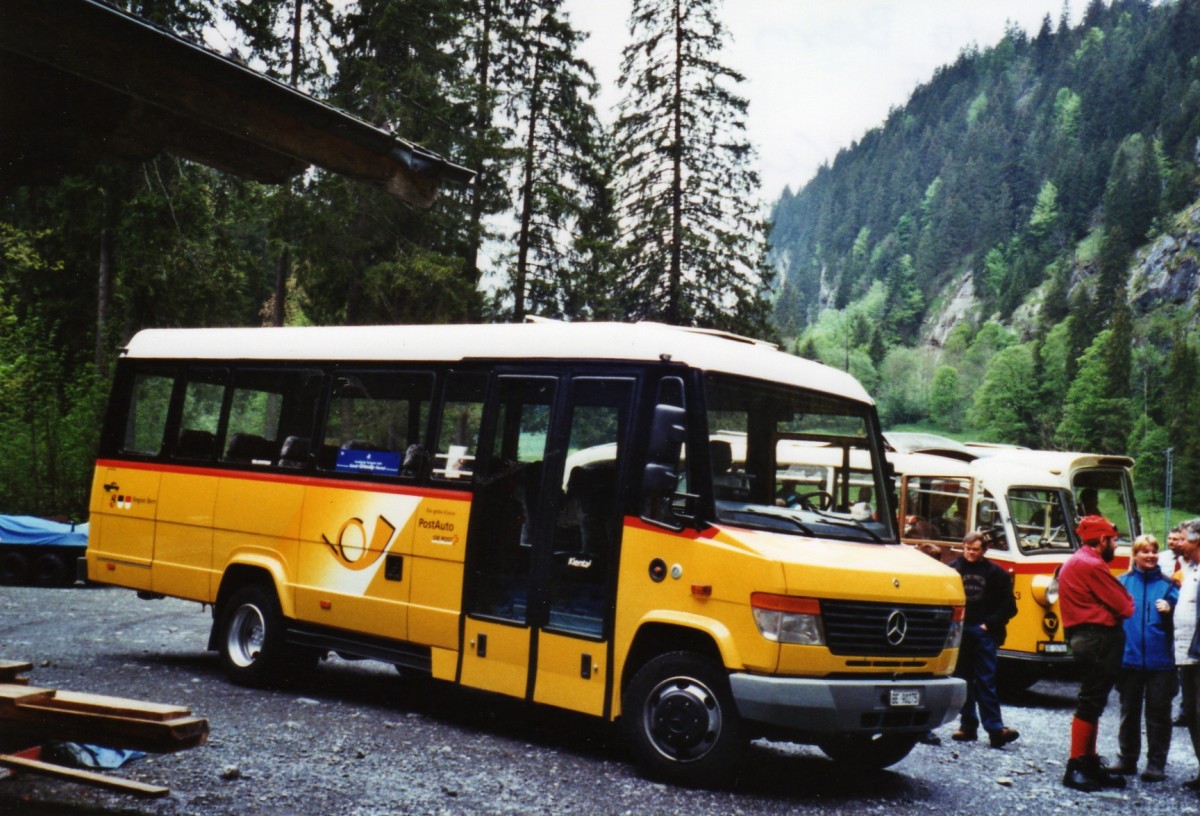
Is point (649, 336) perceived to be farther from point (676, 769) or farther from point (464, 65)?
point (464, 65)

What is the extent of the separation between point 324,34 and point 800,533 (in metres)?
25.2

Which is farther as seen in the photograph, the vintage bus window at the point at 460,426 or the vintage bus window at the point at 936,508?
the vintage bus window at the point at 936,508

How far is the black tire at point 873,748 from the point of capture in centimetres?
Answer: 841

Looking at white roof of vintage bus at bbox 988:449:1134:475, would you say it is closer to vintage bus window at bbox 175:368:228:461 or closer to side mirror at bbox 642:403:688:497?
side mirror at bbox 642:403:688:497

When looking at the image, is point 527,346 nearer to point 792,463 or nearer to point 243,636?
point 792,463

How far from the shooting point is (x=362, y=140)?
687 cm

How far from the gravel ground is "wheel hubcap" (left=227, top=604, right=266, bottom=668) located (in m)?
0.29

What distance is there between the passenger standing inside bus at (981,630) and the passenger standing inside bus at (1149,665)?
1.21 m

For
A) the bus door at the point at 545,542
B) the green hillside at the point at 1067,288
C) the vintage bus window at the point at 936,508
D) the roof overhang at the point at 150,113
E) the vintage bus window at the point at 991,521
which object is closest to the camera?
the roof overhang at the point at 150,113

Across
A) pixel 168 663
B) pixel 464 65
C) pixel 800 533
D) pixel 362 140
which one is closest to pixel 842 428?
pixel 800 533

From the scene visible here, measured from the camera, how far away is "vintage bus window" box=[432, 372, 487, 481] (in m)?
9.17

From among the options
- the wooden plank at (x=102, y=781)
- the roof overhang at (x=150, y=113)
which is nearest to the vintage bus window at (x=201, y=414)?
the roof overhang at (x=150, y=113)

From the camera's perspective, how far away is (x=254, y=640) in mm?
10500

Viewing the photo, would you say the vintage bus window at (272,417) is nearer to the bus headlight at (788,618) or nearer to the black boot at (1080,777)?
the bus headlight at (788,618)
